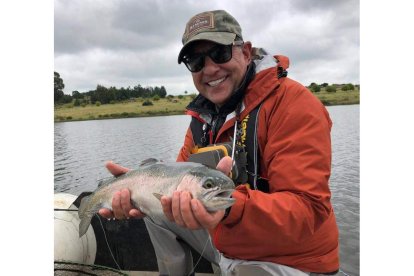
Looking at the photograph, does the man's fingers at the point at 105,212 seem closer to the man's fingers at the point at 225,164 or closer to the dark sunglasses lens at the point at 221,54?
the man's fingers at the point at 225,164

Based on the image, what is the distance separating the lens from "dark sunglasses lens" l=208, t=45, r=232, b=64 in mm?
3498

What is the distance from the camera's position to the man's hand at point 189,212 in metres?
2.43

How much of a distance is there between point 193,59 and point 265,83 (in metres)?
0.80

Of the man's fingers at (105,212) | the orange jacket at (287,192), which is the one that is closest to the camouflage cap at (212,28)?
the orange jacket at (287,192)

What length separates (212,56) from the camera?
3.55 metres

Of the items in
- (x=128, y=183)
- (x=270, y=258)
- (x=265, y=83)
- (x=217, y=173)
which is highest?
(x=265, y=83)

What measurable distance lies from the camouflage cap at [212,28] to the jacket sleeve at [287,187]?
0.79 meters

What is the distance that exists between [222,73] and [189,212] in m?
1.69

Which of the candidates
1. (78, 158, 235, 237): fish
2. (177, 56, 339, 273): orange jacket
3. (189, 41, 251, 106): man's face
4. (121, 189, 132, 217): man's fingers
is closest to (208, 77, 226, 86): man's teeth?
(189, 41, 251, 106): man's face

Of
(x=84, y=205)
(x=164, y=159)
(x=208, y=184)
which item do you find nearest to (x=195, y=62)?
(x=208, y=184)

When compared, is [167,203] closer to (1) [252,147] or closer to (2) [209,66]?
(1) [252,147]
